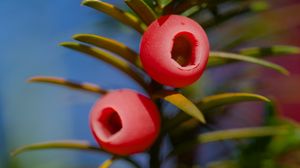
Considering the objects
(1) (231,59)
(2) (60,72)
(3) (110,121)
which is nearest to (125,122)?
(3) (110,121)

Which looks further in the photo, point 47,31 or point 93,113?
point 47,31

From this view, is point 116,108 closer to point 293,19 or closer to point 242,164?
point 242,164

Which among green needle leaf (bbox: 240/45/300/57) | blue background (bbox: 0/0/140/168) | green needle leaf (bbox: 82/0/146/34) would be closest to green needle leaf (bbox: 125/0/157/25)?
green needle leaf (bbox: 82/0/146/34)

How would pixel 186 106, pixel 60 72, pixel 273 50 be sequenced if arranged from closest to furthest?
pixel 186 106 < pixel 273 50 < pixel 60 72

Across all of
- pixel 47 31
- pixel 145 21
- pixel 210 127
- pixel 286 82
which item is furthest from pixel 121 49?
pixel 47 31

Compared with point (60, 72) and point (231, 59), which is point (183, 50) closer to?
point (231, 59)

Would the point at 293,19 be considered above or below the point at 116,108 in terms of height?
above

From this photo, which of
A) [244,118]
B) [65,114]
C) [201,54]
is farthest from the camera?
[65,114]

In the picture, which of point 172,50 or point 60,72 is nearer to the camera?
point 172,50
